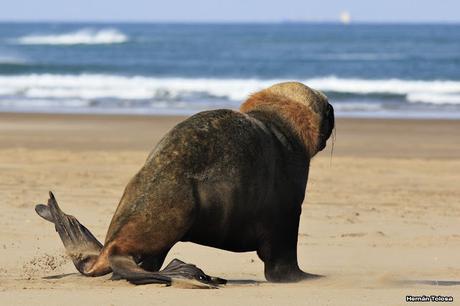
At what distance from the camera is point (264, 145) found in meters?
7.09

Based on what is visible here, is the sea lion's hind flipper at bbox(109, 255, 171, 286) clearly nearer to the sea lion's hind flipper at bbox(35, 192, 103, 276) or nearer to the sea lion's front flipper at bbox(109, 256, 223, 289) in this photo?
the sea lion's front flipper at bbox(109, 256, 223, 289)

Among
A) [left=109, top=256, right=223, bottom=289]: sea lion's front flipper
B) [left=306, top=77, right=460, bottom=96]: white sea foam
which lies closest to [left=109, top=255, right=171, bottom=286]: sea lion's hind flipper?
[left=109, top=256, right=223, bottom=289]: sea lion's front flipper

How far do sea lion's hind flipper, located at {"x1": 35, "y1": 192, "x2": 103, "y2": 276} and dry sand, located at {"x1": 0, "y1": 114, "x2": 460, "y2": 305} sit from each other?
129mm

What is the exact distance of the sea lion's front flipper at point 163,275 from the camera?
251 inches

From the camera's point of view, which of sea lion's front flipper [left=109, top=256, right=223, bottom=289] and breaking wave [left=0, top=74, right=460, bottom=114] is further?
breaking wave [left=0, top=74, right=460, bottom=114]

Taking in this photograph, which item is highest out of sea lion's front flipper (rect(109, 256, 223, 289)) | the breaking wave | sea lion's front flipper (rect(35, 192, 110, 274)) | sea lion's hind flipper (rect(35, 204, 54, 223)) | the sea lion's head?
the breaking wave

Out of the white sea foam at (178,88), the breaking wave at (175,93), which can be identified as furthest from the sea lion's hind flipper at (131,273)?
the white sea foam at (178,88)

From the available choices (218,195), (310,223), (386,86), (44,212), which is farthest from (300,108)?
(386,86)

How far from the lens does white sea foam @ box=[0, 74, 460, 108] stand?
104 feet

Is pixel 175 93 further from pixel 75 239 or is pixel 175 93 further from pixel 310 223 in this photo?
pixel 75 239

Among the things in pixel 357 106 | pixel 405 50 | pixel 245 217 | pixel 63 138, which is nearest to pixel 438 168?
pixel 63 138

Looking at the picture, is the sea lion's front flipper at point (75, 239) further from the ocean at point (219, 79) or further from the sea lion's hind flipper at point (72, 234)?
the ocean at point (219, 79)

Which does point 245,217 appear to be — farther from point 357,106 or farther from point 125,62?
point 125,62

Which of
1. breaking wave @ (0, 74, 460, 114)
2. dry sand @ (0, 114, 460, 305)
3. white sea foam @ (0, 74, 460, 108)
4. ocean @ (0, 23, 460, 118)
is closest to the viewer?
dry sand @ (0, 114, 460, 305)
